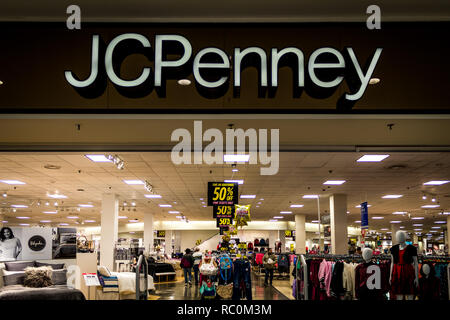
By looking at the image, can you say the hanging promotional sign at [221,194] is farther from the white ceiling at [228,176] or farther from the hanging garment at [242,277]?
the hanging garment at [242,277]

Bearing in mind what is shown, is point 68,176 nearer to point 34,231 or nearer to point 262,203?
point 34,231

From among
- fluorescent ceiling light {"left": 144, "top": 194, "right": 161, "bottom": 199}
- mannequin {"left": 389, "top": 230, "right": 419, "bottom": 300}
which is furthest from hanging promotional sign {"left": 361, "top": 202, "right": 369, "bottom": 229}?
mannequin {"left": 389, "top": 230, "right": 419, "bottom": 300}

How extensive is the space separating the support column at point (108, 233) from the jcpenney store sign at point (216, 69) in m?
14.6


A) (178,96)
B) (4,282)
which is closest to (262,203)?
(4,282)

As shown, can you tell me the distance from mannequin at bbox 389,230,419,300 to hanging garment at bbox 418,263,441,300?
0.48 meters

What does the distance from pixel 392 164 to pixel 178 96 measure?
8.49 meters

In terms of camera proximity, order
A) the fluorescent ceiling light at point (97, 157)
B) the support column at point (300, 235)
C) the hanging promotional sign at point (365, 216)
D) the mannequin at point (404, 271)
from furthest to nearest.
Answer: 1. the support column at point (300, 235)
2. the hanging promotional sign at point (365, 216)
3. the fluorescent ceiling light at point (97, 157)
4. the mannequin at point (404, 271)

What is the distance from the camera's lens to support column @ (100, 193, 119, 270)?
17.4 m

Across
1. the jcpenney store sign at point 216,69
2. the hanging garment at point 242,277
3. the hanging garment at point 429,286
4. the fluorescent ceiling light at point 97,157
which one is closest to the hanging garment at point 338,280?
the hanging garment at point 429,286

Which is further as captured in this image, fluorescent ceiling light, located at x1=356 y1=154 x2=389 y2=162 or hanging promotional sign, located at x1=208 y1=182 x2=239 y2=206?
hanging promotional sign, located at x1=208 y1=182 x2=239 y2=206

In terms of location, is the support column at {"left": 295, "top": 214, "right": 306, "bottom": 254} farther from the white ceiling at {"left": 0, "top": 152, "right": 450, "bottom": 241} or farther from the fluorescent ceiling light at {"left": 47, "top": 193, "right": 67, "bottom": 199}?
the fluorescent ceiling light at {"left": 47, "top": 193, "right": 67, "bottom": 199}

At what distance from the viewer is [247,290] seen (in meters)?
9.40

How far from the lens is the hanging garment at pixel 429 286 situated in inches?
289
